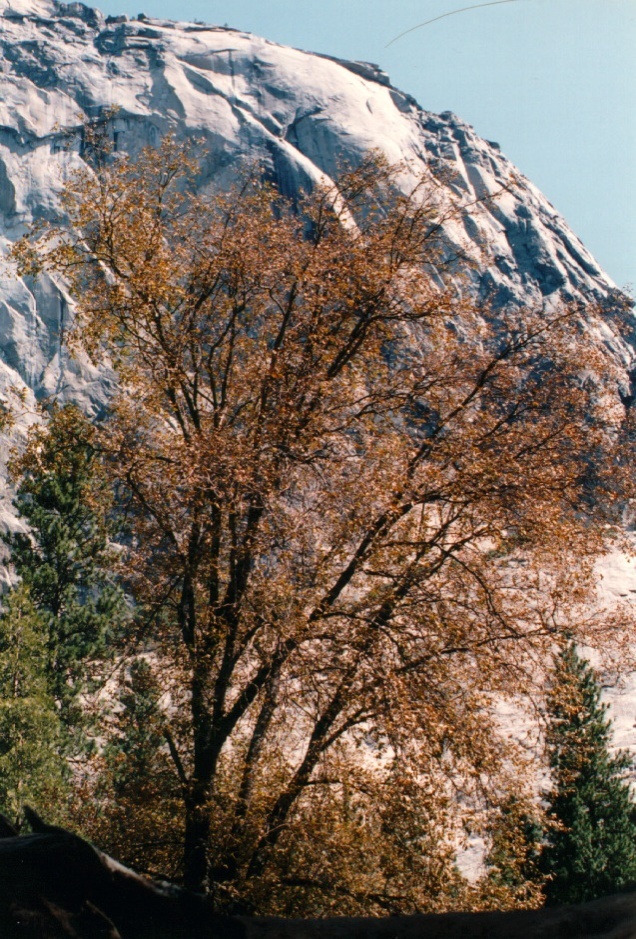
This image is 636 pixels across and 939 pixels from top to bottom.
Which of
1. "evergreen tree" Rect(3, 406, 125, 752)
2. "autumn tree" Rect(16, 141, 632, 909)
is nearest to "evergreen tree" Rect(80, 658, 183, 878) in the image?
"autumn tree" Rect(16, 141, 632, 909)

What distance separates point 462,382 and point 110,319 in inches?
198

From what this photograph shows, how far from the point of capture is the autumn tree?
31.6ft

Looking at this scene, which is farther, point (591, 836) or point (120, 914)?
point (591, 836)

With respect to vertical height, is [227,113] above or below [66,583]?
above

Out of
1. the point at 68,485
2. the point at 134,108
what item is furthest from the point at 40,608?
the point at 134,108

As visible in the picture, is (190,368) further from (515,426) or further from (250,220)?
(515,426)

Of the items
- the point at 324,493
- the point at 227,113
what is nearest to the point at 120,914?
the point at 324,493

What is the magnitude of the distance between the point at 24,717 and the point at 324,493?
15.6 metres

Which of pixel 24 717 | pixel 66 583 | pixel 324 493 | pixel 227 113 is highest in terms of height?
pixel 227 113

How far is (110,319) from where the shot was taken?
12023mm

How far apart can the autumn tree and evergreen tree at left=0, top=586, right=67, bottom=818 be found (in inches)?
427

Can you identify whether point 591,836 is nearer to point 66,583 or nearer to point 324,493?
point 66,583

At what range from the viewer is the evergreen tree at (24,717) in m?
20.9

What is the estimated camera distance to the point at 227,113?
124 m
